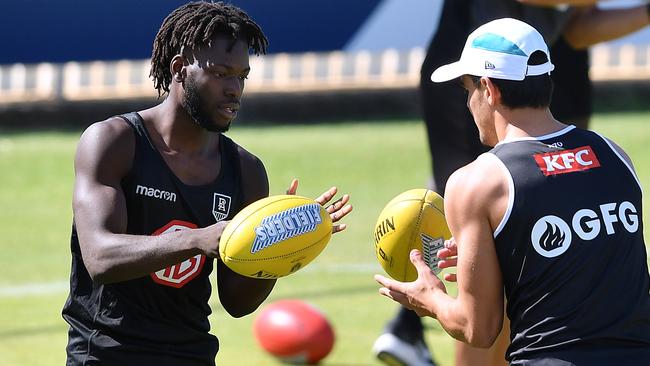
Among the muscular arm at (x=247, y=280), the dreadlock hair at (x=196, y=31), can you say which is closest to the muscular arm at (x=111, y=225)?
the dreadlock hair at (x=196, y=31)

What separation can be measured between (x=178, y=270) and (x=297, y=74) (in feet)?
52.6

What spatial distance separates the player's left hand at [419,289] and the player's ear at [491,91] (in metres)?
0.64

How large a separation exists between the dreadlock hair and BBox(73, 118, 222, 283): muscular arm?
1.33 ft

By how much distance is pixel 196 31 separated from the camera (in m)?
4.88

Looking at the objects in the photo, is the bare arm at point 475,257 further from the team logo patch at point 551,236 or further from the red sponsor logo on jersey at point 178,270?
the red sponsor logo on jersey at point 178,270

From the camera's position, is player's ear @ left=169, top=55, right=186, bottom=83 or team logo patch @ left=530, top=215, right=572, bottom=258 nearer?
team logo patch @ left=530, top=215, right=572, bottom=258

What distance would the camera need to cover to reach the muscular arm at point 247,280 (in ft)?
16.6

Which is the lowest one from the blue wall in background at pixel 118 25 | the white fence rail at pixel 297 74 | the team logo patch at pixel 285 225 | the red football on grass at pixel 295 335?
the white fence rail at pixel 297 74

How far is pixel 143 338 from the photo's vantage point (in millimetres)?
4816

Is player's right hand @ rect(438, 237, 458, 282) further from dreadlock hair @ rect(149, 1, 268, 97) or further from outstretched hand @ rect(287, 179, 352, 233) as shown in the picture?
dreadlock hair @ rect(149, 1, 268, 97)

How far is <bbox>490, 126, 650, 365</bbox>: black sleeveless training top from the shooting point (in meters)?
4.29

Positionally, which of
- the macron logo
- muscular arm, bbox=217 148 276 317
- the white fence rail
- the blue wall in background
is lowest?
the white fence rail

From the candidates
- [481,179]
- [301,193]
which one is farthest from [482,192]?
[301,193]

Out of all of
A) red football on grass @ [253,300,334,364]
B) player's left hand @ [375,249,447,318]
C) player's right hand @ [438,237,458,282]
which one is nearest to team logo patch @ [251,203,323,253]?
player's left hand @ [375,249,447,318]
